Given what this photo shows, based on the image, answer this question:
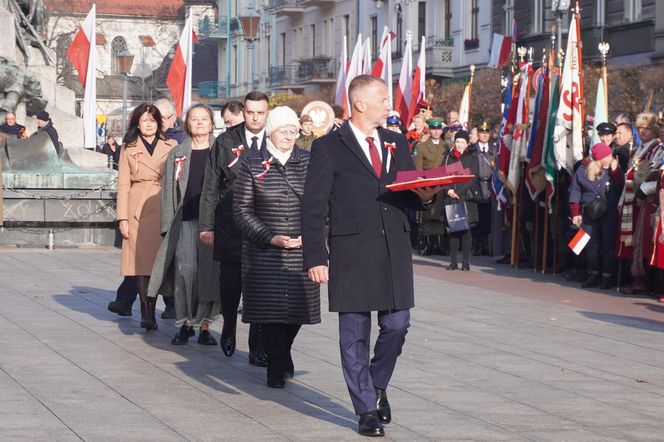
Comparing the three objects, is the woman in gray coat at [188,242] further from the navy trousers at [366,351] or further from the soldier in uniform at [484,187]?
the soldier in uniform at [484,187]

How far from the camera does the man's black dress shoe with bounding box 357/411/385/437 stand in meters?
7.40

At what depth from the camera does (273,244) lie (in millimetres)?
8812

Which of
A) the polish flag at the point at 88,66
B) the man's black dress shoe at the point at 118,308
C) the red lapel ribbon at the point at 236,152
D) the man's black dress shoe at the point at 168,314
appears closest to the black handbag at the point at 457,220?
the man's black dress shoe at the point at 168,314

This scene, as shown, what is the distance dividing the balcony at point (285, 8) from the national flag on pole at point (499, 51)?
97.9ft

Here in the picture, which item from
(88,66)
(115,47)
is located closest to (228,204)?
(88,66)

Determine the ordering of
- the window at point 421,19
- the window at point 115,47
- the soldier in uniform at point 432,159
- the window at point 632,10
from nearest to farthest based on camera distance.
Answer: the soldier in uniform at point 432,159 → the window at point 632,10 → the window at point 421,19 → the window at point 115,47

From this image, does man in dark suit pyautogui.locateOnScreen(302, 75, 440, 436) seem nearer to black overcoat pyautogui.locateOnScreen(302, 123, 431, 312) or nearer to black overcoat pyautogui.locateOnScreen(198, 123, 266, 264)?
black overcoat pyautogui.locateOnScreen(302, 123, 431, 312)

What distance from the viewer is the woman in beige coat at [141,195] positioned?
11.5 meters

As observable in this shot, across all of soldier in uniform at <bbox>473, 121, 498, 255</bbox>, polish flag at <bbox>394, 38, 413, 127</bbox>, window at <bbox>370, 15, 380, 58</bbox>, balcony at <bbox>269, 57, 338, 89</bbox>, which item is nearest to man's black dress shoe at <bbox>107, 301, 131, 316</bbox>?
soldier in uniform at <bbox>473, 121, 498, 255</bbox>

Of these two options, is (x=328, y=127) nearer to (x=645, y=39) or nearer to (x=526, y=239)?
(x=526, y=239)

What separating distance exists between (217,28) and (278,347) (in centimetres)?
7808

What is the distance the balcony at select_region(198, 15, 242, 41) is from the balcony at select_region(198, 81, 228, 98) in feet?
8.70

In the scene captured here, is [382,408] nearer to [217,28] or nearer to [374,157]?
[374,157]

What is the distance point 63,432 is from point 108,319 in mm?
4927
